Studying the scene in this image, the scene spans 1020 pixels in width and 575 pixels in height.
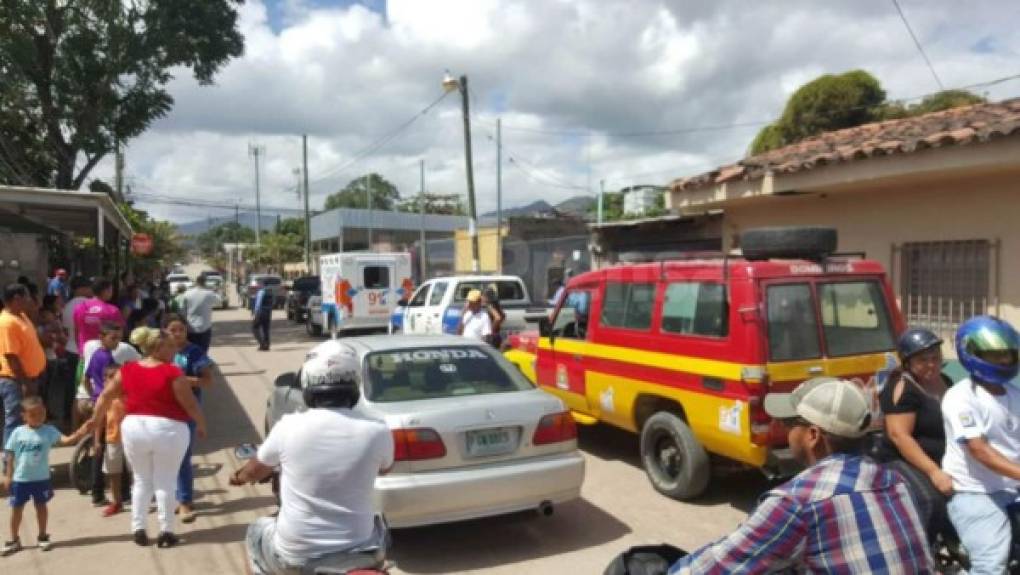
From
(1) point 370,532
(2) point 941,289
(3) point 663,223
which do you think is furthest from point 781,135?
(1) point 370,532

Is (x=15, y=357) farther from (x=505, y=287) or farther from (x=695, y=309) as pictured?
(x=505, y=287)

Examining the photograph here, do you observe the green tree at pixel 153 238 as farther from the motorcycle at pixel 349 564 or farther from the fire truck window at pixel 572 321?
the motorcycle at pixel 349 564

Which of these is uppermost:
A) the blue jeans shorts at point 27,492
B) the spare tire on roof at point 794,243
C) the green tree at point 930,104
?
the green tree at point 930,104

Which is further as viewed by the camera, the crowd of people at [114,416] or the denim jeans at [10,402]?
the denim jeans at [10,402]

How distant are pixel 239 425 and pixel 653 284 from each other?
18.2 feet

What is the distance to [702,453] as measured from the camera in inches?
227

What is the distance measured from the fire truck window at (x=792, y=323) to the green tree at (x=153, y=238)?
29.2 metres

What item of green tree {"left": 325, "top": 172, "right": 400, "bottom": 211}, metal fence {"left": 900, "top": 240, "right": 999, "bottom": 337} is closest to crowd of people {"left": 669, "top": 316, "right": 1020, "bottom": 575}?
metal fence {"left": 900, "top": 240, "right": 999, "bottom": 337}

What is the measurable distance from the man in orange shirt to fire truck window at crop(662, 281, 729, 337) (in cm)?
546

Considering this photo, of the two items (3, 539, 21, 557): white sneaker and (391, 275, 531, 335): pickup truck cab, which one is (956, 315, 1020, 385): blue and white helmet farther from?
(391, 275, 531, 335): pickup truck cab

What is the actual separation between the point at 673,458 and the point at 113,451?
14.4 ft

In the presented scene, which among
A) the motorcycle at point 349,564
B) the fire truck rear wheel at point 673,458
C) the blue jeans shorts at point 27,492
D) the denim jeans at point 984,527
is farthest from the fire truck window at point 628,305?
the blue jeans shorts at point 27,492

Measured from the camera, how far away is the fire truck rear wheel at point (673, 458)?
5770 millimetres

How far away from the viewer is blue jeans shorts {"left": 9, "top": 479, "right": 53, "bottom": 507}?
5047 millimetres
